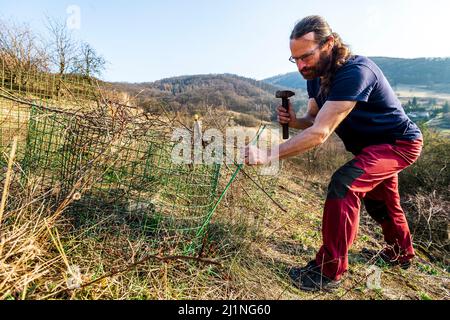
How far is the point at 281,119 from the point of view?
8.93 feet

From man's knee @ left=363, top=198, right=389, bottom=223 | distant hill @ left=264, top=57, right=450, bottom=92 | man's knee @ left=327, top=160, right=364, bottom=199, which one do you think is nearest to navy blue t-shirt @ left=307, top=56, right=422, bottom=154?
man's knee @ left=327, top=160, right=364, bottom=199

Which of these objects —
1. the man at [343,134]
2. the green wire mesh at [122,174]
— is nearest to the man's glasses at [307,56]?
the man at [343,134]

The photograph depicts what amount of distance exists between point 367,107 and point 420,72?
412ft

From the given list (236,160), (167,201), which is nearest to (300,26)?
(236,160)

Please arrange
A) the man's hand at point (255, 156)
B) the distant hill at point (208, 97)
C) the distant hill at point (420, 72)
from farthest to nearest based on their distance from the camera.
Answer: the distant hill at point (420, 72)
the distant hill at point (208, 97)
the man's hand at point (255, 156)

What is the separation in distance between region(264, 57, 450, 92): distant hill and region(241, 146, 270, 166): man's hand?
342 ft

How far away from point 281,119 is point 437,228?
4.05 meters

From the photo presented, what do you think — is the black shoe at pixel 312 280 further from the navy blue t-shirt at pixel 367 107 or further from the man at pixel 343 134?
the navy blue t-shirt at pixel 367 107

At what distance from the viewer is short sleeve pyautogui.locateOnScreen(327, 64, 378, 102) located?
1997 mm

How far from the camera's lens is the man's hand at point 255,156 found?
1.98 meters

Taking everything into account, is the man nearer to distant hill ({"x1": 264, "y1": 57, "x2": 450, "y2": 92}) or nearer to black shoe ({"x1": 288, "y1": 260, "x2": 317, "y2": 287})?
black shoe ({"x1": 288, "y1": 260, "x2": 317, "y2": 287})

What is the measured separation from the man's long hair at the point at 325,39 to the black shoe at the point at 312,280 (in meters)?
1.44

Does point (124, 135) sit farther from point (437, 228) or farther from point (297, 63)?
point (437, 228)

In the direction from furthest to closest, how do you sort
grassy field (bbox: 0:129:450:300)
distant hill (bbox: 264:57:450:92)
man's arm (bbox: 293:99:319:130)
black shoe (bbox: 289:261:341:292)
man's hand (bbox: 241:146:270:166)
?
distant hill (bbox: 264:57:450:92) < man's arm (bbox: 293:99:319:130) < black shoe (bbox: 289:261:341:292) < man's hand (bbox: 241:146:270:166) < grassy field (bbox: 0:129:450:300)
